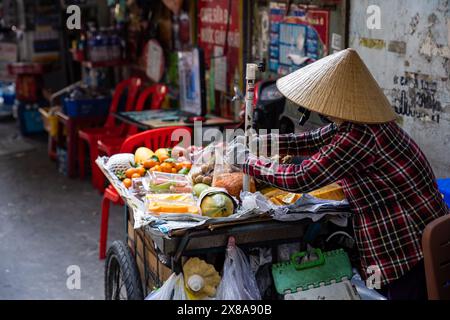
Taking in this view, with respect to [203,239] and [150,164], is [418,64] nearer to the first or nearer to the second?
[150,164]

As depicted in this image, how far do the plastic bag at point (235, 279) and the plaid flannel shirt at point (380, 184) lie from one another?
0.39 m

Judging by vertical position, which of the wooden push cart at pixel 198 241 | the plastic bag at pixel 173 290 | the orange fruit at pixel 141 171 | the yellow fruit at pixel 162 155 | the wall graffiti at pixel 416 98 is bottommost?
the plastic bag at pixel 173 290

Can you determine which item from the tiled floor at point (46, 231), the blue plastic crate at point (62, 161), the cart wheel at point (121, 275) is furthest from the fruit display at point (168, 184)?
the blue plastic crate at point (62, 161)

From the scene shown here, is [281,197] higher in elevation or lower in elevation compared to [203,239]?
higher

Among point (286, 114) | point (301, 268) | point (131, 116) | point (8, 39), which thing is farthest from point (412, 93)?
point (8, 39)

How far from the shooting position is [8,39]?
1091 cm

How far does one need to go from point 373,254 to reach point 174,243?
0.92 metres

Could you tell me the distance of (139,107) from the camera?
7.79 m

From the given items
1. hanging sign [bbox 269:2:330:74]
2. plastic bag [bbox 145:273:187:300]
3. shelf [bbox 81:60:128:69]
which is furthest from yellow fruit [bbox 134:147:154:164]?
shelf [bbox 81:60:128:69]

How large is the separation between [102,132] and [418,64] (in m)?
4.04

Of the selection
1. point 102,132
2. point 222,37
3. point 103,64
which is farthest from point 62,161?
point 222,37

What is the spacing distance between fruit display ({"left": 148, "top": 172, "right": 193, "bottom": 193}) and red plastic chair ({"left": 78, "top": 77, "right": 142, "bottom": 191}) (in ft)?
12.7

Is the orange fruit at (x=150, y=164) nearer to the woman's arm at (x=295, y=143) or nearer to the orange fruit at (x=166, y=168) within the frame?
the orange fruit at (x=166, y=168)

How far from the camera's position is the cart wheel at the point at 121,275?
3.87 meters
